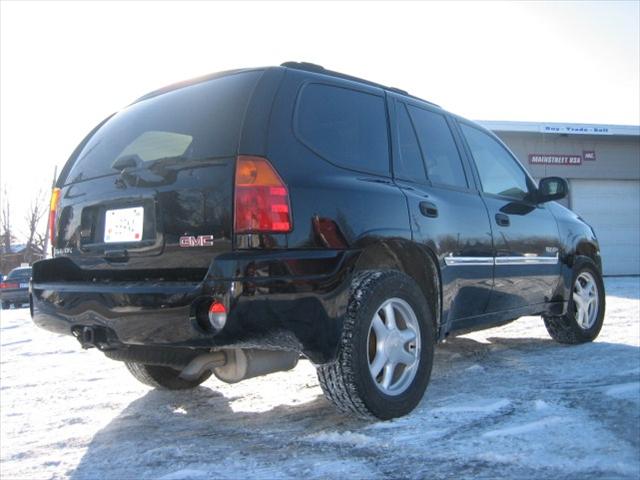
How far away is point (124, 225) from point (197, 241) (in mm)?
521

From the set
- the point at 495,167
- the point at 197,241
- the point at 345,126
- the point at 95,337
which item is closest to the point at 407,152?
the point at 345,126

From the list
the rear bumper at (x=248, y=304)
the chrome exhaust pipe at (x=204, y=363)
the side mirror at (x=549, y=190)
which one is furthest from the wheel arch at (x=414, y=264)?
the side mirror at (x=549, y=190)

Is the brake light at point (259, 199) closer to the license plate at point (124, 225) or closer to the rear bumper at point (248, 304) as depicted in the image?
the rear bumper at point (248, 304)

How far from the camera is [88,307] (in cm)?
279

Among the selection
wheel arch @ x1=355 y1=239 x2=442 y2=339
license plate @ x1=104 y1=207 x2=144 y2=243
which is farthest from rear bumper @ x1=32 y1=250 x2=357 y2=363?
wheel arch @ x1=355 y1=239 x2=442 y2=339

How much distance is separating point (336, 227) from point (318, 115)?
605mm

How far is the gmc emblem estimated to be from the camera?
2.55m

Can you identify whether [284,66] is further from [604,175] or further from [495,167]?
[604,175]

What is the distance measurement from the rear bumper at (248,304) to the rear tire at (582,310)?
10.0 feet

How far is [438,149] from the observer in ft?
12.6

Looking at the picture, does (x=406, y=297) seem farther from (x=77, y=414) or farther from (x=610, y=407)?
(x=77, y=414)

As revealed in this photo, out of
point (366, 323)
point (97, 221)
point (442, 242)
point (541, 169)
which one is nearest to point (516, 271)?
point (442, 242)

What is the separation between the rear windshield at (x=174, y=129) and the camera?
2691 millimetres

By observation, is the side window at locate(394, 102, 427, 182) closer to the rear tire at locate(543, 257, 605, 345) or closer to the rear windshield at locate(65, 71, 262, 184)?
the rear windshield at locate(65, 71, 262, 184)
